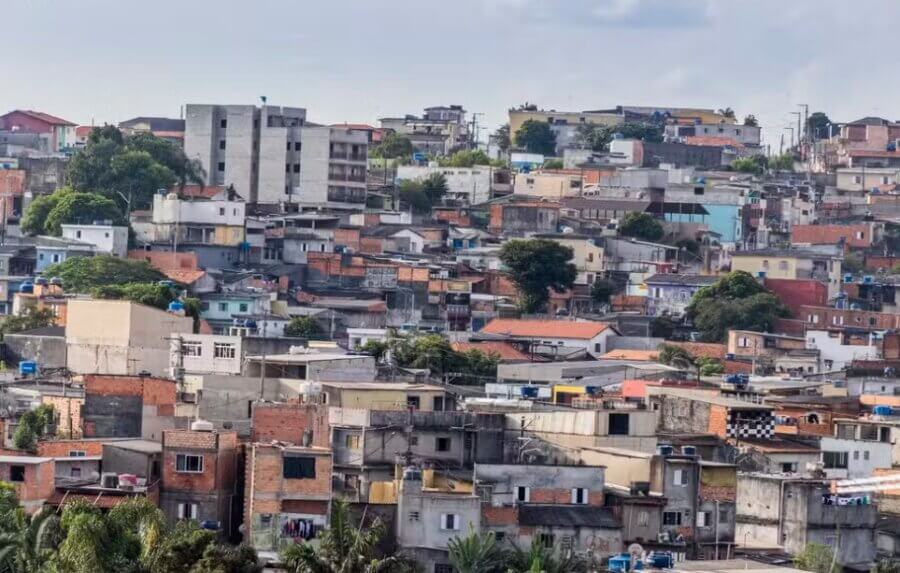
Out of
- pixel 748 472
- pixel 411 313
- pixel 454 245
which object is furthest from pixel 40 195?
pixel 748 472

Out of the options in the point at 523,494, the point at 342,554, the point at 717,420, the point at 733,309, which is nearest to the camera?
the point at 342,554

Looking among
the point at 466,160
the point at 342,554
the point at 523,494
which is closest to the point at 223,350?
the point at 523,494

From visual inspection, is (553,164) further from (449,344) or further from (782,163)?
(449,344)

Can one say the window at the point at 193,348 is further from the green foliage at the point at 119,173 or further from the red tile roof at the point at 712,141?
the red tile roof at the point at 712,141

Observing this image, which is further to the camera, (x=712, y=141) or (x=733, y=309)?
(x=712, y=141)

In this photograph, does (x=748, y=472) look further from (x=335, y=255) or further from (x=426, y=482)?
(x=335, y=255)
